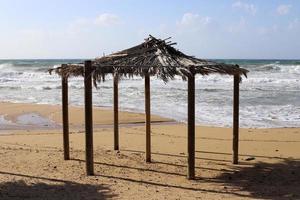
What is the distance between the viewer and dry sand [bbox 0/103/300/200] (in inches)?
279

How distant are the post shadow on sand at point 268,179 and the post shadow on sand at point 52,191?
6.92 feet

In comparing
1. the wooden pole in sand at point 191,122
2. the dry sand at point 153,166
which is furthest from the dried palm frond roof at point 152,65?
the dry sand at point 153,166

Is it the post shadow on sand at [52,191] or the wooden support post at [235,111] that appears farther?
the wooden support post at [235,111]

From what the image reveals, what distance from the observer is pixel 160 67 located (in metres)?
7.84

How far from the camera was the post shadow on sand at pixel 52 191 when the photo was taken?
668 centimetres

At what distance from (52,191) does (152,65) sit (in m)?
2.57

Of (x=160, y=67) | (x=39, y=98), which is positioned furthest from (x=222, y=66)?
(x=39, y=98)

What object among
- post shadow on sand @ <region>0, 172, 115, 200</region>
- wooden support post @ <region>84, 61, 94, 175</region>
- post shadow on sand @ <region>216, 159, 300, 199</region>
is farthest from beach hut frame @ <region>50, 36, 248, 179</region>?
post shadow on sand @ <region>0, 172, 115, 200</region>

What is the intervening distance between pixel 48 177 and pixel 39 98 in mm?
16411

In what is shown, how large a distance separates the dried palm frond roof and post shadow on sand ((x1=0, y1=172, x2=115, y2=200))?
1.91m

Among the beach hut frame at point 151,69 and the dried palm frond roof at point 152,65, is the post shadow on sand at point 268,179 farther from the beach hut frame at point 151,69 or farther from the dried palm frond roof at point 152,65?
the dried palm frond roof at point 152,65

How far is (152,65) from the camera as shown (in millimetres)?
7938

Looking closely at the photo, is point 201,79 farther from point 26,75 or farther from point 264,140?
point 264,140

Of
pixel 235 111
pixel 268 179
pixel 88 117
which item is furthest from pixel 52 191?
pixel 235 111
